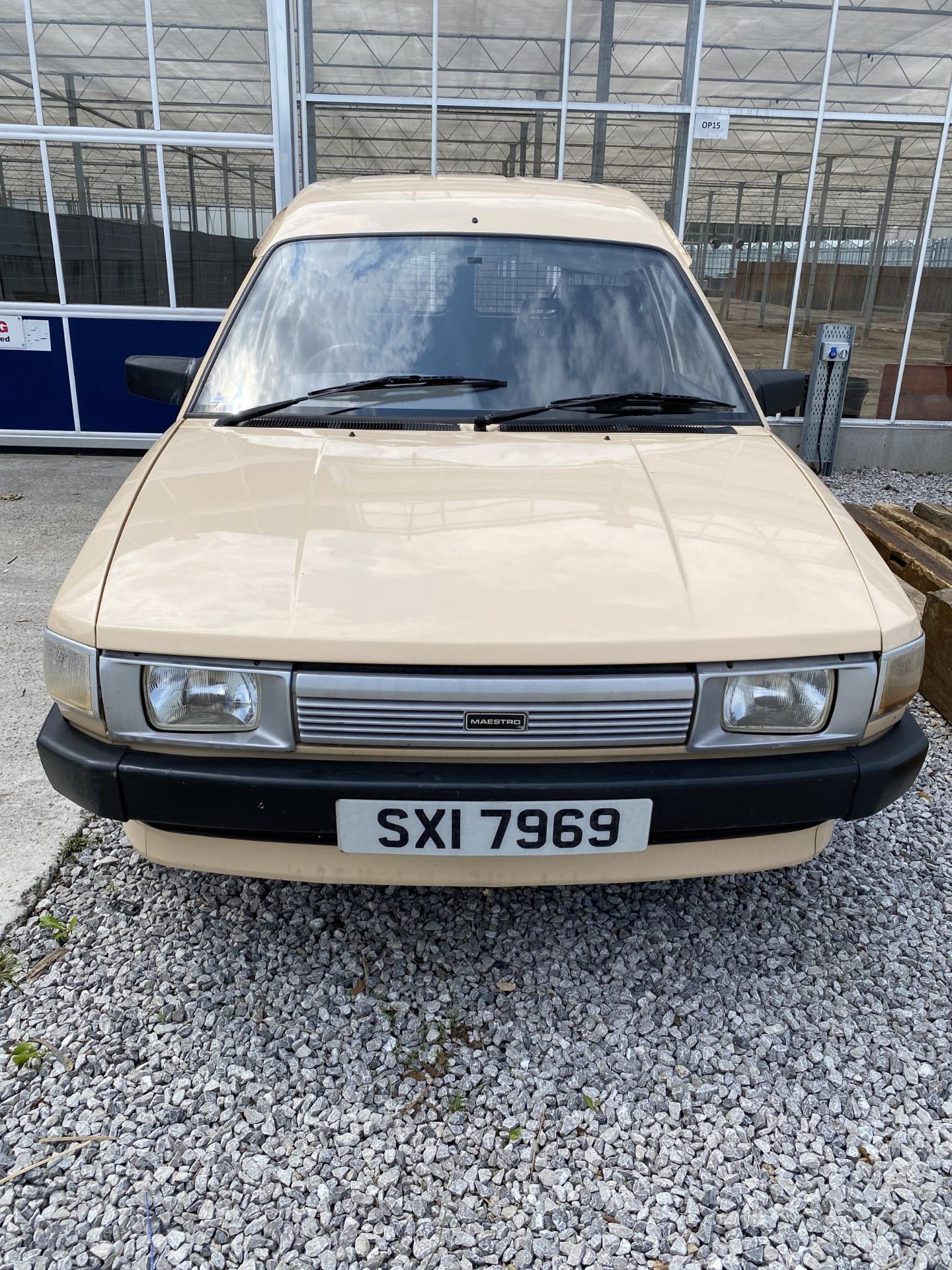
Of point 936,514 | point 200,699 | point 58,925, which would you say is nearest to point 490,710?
point 200,699

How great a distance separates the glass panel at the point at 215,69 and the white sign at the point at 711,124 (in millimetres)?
3521

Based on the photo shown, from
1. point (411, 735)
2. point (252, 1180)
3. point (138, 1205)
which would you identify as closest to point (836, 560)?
point (411, 735)

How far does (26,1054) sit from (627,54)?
30.6 feet

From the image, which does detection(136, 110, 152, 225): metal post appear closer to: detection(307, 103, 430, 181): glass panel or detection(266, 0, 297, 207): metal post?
detection(266, 0, 297, 207): metal post

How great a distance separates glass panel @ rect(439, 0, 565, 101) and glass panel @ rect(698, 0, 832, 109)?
4.67ft

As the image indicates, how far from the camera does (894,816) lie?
304 cm

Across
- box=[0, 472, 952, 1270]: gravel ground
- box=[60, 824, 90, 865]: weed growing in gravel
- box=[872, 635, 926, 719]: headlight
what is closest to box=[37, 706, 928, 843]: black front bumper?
box=[872, 635, 926, 719]: headlight

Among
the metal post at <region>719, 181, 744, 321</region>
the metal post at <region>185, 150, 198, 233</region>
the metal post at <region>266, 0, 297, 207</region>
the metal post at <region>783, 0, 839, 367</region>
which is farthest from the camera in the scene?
the metal post at <region>719, 181, 744, 321</region>

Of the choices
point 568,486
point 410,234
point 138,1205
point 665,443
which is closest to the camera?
point 138,1205

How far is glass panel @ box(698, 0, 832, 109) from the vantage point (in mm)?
8898

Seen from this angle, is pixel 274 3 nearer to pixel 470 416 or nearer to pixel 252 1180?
pixel 470 416

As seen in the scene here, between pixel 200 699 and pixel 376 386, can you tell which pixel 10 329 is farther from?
pixel 200 699

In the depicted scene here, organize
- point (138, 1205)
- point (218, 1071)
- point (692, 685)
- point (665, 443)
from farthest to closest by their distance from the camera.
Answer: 1. point (665, 443)
2. point (218, 1071)
3. point (692, 685)
4. point (138, 1205)

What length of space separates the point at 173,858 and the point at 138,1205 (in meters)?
0.67
